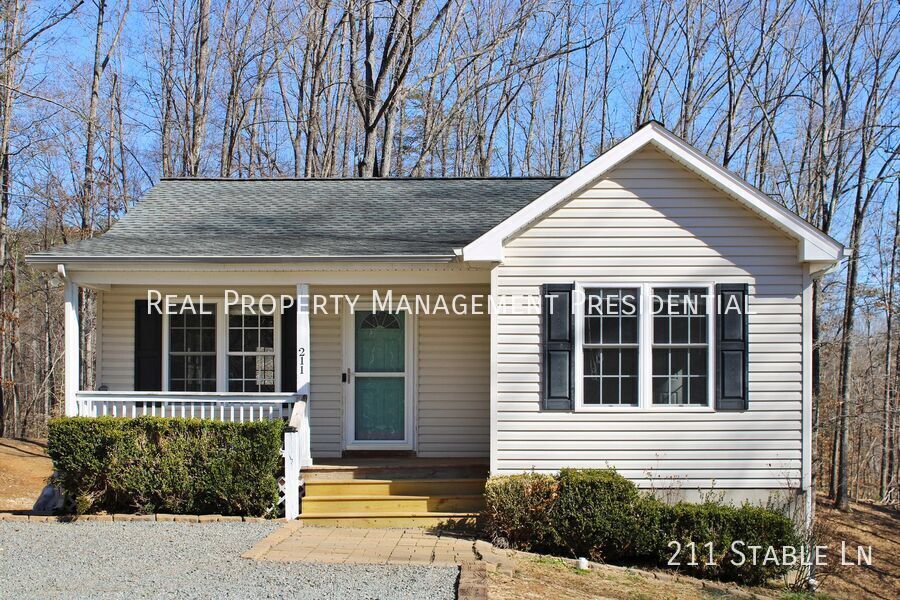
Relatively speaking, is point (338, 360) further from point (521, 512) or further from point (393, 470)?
point (521, 512)

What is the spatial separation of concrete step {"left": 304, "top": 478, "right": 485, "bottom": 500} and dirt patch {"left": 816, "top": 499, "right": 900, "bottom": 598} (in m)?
4.41

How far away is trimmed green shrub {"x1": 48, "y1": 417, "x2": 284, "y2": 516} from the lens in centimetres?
867

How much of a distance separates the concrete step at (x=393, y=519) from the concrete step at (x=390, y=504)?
58 millimetres

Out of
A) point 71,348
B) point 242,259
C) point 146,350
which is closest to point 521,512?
point 242,259

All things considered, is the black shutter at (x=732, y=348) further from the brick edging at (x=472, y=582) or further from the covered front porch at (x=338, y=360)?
the brick edging at (x=472, y=582)

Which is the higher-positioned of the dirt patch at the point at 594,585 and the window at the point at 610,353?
the window at the point at 610,353

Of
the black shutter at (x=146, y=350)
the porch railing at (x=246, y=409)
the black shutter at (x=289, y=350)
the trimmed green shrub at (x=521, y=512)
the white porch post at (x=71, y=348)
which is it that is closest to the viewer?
the trimmed green shrub at (x=521, y=512)

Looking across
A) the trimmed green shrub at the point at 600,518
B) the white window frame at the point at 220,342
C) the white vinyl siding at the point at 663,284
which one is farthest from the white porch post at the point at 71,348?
the trimmed green shrub at the point at 600,518

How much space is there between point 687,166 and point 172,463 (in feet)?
21.9

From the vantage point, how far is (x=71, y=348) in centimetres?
930

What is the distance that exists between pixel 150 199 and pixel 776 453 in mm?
9606

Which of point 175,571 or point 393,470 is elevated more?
point 393,470

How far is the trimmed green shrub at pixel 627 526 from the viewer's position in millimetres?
7887

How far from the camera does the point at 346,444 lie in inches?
408
